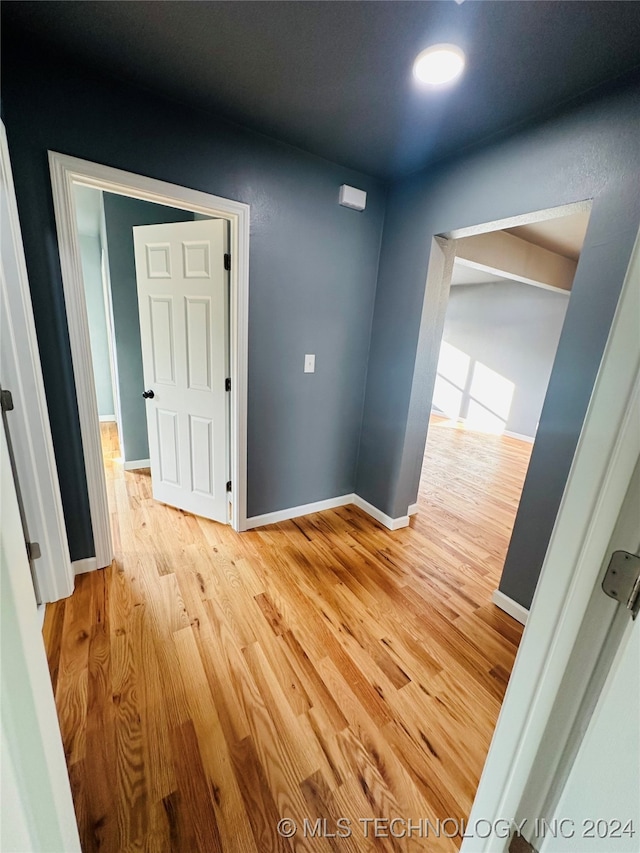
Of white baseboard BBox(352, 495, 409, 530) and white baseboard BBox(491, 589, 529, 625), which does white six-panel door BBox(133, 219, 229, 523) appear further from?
white baseboard BBox(491, 589, 529, 625)

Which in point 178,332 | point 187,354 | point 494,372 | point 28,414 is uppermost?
point 178,332

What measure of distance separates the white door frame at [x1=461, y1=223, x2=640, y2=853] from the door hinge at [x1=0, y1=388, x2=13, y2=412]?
1987mm

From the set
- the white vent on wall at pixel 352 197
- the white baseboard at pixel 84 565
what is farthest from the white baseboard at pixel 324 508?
the white vent on wall at pixel 352 197

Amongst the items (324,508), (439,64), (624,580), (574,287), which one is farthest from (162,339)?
(624,580)

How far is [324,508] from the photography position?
9.21 feet

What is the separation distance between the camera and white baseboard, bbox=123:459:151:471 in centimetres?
332

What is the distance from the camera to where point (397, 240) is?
2.33m

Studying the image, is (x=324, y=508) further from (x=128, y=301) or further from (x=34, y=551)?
(x=128, y=301)

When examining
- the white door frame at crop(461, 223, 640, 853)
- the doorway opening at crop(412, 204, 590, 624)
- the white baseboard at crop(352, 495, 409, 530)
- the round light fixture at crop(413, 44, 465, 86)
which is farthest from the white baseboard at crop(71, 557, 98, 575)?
the round light fixture at crop(413, 44, 465, 86)

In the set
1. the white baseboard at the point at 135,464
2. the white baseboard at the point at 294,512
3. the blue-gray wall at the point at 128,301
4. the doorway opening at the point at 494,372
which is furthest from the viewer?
the white baseboard at the point at 135,464

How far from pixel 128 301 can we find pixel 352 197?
2.16 m

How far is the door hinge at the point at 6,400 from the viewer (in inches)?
55.7

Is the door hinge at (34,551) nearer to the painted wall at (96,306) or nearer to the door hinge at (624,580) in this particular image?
the door hinge at (624,580)

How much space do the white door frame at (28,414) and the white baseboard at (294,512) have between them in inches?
43.9
